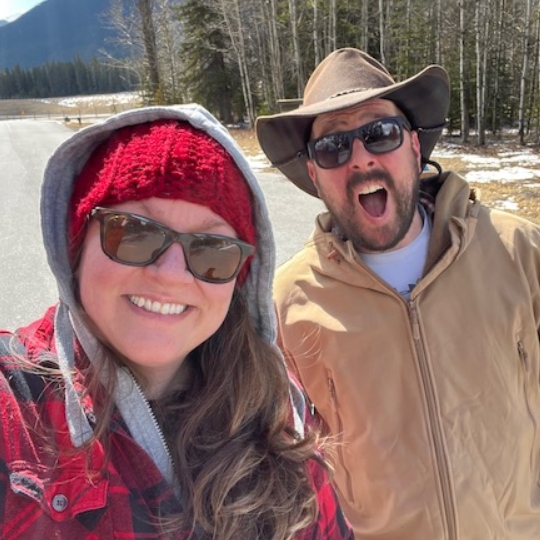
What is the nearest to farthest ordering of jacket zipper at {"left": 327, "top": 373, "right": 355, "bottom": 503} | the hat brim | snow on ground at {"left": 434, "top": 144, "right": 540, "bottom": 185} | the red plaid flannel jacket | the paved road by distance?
the red plaid flannel jacket
jacket zipper at {"left": 327, "top": 373, "right": 355, "bottom": 503}
the hat brim
the paved road
snow on ground at {"left": 434, "top": 144, "right": 540, "bottom": 185}

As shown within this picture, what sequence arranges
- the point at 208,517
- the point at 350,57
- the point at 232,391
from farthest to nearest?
the point at 350,57
the point at 232,391
the point at 208,517

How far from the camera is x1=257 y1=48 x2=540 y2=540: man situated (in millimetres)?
1722

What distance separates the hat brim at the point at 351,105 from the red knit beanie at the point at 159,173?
0.86m

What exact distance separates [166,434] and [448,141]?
18.0m

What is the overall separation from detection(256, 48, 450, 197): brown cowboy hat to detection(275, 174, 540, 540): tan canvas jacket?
0.53m

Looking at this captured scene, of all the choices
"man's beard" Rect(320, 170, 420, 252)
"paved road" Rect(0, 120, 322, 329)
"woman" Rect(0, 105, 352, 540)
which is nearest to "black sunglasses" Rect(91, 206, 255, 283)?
"woman" Rect(0, 105, 352, 540)

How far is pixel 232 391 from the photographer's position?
1.36m

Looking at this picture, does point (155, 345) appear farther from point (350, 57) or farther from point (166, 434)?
point (350, 57)

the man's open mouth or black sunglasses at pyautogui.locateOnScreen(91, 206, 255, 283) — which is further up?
black sunglasses at pyautogui.locateOnScreen(91, 206, 255, 283)

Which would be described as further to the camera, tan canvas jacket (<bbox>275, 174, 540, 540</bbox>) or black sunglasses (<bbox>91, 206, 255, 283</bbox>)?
tan canvas jacket (<bbox>275, 174, 540, 540</bbox>)

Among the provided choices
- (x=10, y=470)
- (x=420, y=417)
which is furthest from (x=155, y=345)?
(x=420, y=417)

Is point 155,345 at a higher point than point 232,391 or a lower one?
higher

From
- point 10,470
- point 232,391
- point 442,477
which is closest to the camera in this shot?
point 10,470

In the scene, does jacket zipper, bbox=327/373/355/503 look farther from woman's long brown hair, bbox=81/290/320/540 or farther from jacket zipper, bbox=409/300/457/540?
woman's long brown hair, bbox=81/290/320/540
